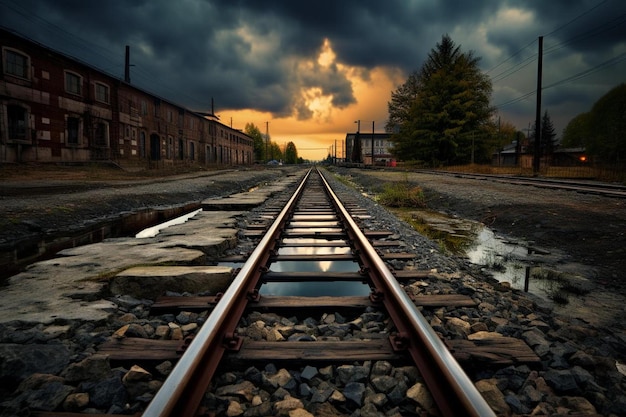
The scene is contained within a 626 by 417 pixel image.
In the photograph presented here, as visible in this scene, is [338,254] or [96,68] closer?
[338,254]

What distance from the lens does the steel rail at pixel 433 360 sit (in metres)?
1.40

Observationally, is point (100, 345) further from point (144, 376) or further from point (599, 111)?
point (599, 111)

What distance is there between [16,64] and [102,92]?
22.8 feet

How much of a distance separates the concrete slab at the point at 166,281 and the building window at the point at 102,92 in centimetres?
2792

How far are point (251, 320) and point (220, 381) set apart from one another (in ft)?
2.13

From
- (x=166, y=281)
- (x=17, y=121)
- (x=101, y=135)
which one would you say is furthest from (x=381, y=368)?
(x=101, y=135)

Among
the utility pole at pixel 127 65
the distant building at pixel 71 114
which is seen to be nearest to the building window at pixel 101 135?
the distant building at pixel 71 114

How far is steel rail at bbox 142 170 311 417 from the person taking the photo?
4.51 feet

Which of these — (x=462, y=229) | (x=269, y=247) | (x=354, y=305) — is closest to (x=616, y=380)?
(x=354, y=305)

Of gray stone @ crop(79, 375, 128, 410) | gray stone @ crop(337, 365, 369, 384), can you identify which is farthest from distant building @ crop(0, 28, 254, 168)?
gray stone @ crop(337, 365, 369, 384)

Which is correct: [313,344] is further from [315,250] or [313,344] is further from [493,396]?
[315,250]

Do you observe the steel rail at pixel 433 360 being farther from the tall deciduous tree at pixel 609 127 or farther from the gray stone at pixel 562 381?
the tall deciduous tree at pixel 609 127

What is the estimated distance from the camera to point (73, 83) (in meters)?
23.1

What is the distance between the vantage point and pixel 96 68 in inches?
976
